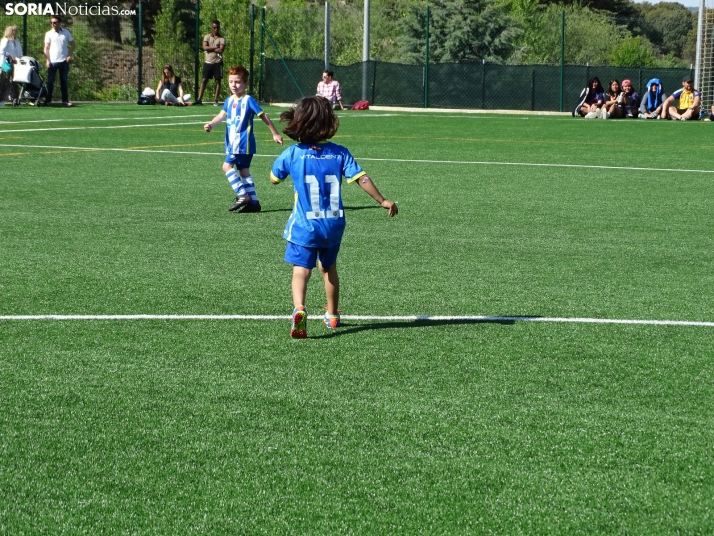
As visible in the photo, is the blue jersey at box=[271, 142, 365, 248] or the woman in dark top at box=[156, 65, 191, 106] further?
the woman in dark top at box=[156, 65, 191, 106]

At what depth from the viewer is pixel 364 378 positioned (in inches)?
209

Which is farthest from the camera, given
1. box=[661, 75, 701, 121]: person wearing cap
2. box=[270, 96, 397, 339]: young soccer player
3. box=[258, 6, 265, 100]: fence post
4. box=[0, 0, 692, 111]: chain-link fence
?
box=[0, 0, 692, 111]: chain-link fence

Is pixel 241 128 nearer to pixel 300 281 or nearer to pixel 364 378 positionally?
pixel 300 281

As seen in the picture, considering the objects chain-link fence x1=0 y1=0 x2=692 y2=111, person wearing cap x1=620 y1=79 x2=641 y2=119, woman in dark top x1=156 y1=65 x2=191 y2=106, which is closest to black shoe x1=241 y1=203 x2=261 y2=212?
woman in dark top x1=156 y1=65 x2=191 y2=106

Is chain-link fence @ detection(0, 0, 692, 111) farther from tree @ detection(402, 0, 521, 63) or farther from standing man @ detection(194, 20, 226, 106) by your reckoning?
standing man @ detection(194, 20, 226, 106)

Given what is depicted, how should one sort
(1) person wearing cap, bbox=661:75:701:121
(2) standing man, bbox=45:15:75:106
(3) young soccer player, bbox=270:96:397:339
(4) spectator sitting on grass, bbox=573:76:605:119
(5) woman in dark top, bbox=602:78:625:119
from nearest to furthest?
(3) young soccer player, bbox=270:96:397:339, (2) standing man, bbox=45:15:75:106, (1) person wearing cap, bbox=661:75:701:121, (5) woman in dark top, bbox=602:78:625:119, (4) spectator sitting on grass, bbox=573:76:605:119

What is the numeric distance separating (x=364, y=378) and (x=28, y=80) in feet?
88.8

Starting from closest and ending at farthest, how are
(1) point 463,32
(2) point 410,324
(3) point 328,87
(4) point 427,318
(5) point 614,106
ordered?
(2) point 410,324 < (4) point 427,318 < (5) point 614,106 < (3) point 328,87 < (1) point 463,32

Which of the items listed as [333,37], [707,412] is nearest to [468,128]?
[707,412]

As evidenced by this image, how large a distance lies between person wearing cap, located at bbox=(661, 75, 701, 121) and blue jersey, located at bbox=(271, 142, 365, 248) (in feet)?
90.8

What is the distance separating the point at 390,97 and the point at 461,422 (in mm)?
36177

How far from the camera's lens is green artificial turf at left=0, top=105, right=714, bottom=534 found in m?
3.82

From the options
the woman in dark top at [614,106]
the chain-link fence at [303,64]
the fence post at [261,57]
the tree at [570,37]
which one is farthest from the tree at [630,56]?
the woman in dark top at [614,106]

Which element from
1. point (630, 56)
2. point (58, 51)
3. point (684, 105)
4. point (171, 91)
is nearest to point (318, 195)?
point (58, 51)
